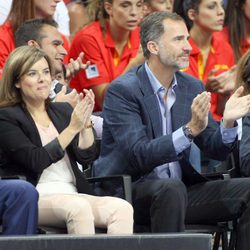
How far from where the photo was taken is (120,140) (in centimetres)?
612

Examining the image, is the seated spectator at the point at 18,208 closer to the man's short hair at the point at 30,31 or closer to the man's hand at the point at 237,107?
the man's hand at the point at 237,107

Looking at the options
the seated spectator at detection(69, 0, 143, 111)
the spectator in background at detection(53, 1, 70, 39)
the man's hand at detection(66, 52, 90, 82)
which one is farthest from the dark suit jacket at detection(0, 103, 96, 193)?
the spectator in background at detection(53, 1, 70, 39)

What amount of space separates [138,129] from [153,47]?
661mm

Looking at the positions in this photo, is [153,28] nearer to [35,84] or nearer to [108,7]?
[35,84]

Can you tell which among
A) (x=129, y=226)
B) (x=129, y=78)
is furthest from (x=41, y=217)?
(x=129, y=78)

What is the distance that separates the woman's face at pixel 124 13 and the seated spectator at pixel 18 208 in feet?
9.14

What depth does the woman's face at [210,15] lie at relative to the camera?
27.6 ft

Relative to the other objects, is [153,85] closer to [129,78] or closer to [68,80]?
[129,78]

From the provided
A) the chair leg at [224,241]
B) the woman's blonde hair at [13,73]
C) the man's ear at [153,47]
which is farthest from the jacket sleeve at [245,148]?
the woman's blonde hair at [13,73]

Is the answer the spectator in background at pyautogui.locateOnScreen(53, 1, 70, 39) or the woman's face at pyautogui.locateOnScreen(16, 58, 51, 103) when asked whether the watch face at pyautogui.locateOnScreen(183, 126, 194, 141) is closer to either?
the woman's face at pyautogui.locateOnScreen(16, 58, 51, 103)

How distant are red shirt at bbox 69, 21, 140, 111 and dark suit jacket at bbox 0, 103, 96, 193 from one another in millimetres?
1858

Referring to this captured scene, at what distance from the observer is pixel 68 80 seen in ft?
23.8

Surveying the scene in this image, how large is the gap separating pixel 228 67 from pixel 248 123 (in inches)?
83.1

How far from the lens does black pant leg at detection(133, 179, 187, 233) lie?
576 centimetres
